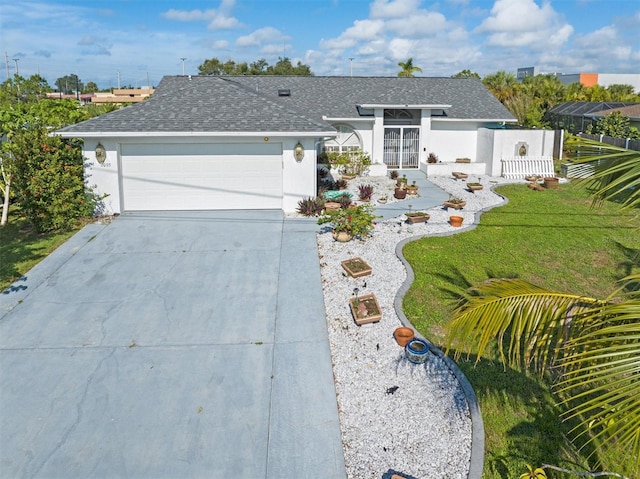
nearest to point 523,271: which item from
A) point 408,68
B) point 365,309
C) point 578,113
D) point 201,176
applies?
point 365,309

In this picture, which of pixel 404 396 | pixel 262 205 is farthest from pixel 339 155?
pixel 404 396

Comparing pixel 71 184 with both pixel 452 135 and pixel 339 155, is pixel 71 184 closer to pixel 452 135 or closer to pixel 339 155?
pixel 339 155

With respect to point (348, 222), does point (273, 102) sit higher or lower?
higher

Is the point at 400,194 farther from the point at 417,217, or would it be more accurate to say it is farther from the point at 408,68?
the point at 408,68

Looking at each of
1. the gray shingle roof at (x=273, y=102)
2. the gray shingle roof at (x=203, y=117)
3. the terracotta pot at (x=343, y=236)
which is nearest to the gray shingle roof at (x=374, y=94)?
the gray shingle roof at (x=273, y=102)

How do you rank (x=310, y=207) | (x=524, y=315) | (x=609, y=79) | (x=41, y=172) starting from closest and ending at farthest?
(x=524, y=315), (x=41, y=172), (x=310, y=207), (x=609, y=79)

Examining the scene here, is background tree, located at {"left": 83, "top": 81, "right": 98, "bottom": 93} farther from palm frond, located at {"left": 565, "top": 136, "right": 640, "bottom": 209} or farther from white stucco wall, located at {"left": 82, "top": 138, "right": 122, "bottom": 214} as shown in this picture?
palm frond, located at {"left": 565, "top": 136, "right": 640, "bottom": 209}
